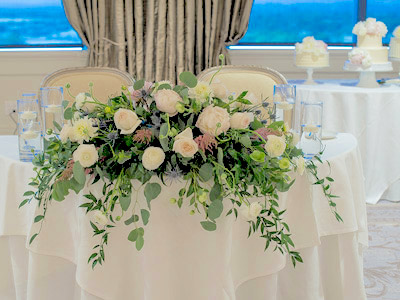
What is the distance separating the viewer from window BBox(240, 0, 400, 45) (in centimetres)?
579

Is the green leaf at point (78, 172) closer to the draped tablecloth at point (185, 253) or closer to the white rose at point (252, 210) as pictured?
the draped tablecloth at point (185, 253)

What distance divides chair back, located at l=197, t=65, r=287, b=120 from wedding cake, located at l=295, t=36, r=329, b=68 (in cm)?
141

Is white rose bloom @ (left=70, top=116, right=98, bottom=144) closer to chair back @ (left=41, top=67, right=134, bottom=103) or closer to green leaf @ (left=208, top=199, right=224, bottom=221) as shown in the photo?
green leaf @ (left=208, top=199, right=224, bottom=221)

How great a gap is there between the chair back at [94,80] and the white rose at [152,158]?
1531 mm

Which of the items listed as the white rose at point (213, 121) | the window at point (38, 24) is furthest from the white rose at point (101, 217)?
the window at point (38, 24)

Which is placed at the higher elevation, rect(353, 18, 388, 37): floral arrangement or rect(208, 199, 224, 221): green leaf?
rect(353, 18, 388, 37): floral arrangement

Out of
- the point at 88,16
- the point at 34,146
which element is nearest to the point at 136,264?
the point at 34,146

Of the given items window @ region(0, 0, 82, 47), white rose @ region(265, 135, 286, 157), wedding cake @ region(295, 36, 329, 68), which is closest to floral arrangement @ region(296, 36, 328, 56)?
wedding cake @ region(295, 36, 329, 68)

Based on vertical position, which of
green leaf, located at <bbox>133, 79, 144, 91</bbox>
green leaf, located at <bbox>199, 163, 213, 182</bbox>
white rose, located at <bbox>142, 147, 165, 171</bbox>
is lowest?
green leaf, located at <bbox>199, 163, 213, 182</bbox>

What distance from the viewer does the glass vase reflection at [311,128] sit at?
217 cm

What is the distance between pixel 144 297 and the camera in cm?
189

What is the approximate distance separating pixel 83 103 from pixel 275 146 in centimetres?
59

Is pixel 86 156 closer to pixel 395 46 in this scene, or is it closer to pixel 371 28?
pixel 371 28

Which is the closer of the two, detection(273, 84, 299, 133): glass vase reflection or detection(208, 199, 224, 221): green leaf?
detection(208, 199, 224, 221): green leaf
